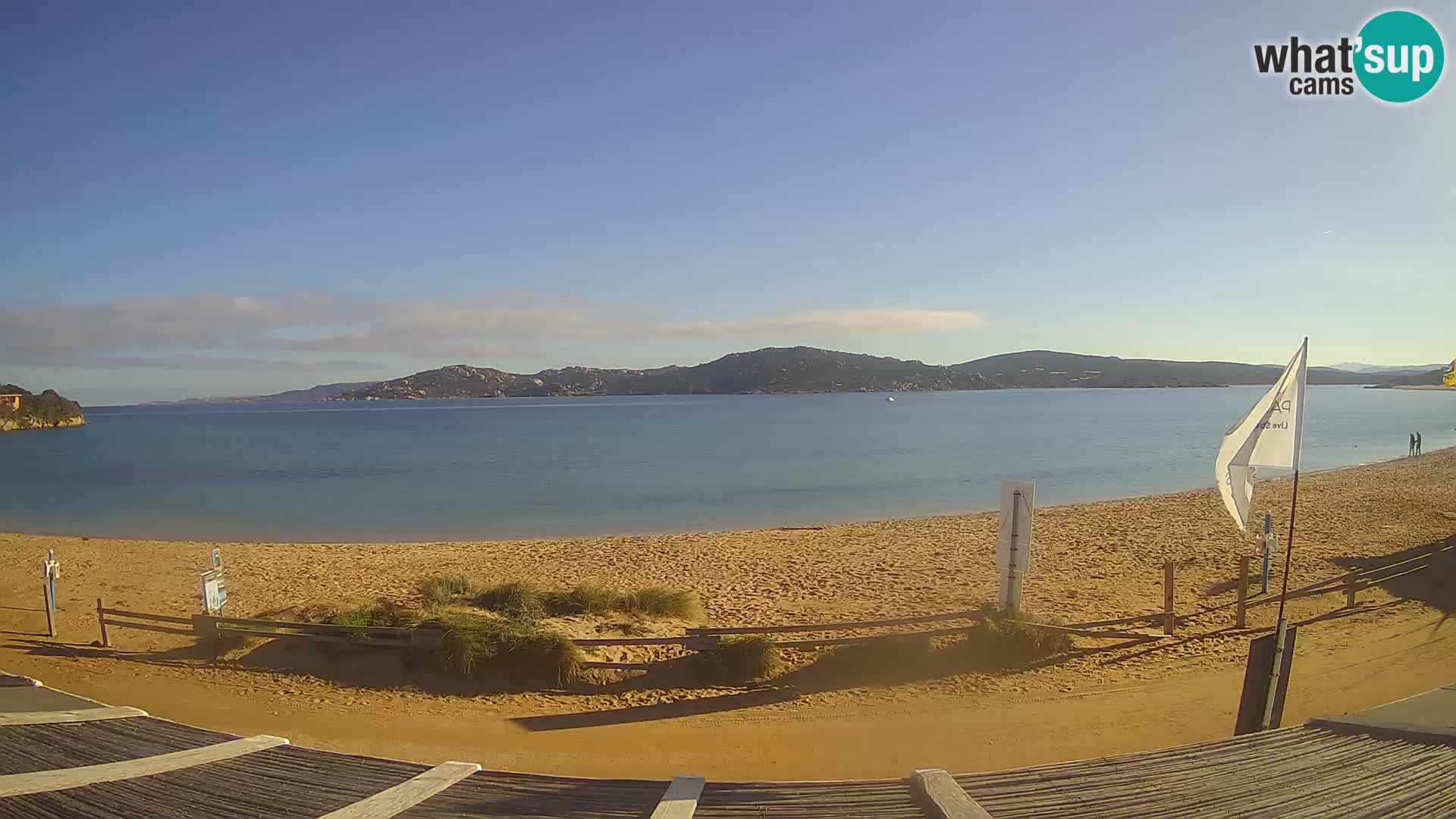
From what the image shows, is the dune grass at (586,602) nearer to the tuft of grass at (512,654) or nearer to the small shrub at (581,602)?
the small shrub at (581,602)

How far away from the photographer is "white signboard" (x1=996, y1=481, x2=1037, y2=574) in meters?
8.62

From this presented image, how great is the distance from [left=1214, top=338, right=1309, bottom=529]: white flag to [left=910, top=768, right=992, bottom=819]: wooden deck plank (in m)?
4.10

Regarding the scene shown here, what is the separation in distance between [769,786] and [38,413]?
159 metres

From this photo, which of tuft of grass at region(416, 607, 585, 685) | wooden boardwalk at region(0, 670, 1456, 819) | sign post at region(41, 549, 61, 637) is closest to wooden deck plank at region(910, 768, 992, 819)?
wooden boardwalk at region(0, 670, 1456, 819)

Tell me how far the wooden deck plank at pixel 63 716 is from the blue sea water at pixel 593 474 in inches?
807

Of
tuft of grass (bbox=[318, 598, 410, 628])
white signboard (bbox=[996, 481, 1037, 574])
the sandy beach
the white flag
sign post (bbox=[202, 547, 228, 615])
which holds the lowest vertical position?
the sandy beach

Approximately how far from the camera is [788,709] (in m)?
7.57

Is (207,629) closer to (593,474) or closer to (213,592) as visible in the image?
(213,592)

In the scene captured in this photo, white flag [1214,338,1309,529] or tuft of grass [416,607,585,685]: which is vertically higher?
white flag [1214,338,1309,529]

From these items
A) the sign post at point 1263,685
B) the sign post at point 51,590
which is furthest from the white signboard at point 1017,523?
the sign post at point 51,590

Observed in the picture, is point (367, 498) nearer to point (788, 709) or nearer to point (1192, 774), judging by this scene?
point (788, 709)

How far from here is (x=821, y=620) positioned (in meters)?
11.6

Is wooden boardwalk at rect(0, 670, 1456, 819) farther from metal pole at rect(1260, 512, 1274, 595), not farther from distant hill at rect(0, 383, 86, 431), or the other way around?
distant hill at rect(0, 383, 86, 431)

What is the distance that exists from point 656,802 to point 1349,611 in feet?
36.9
